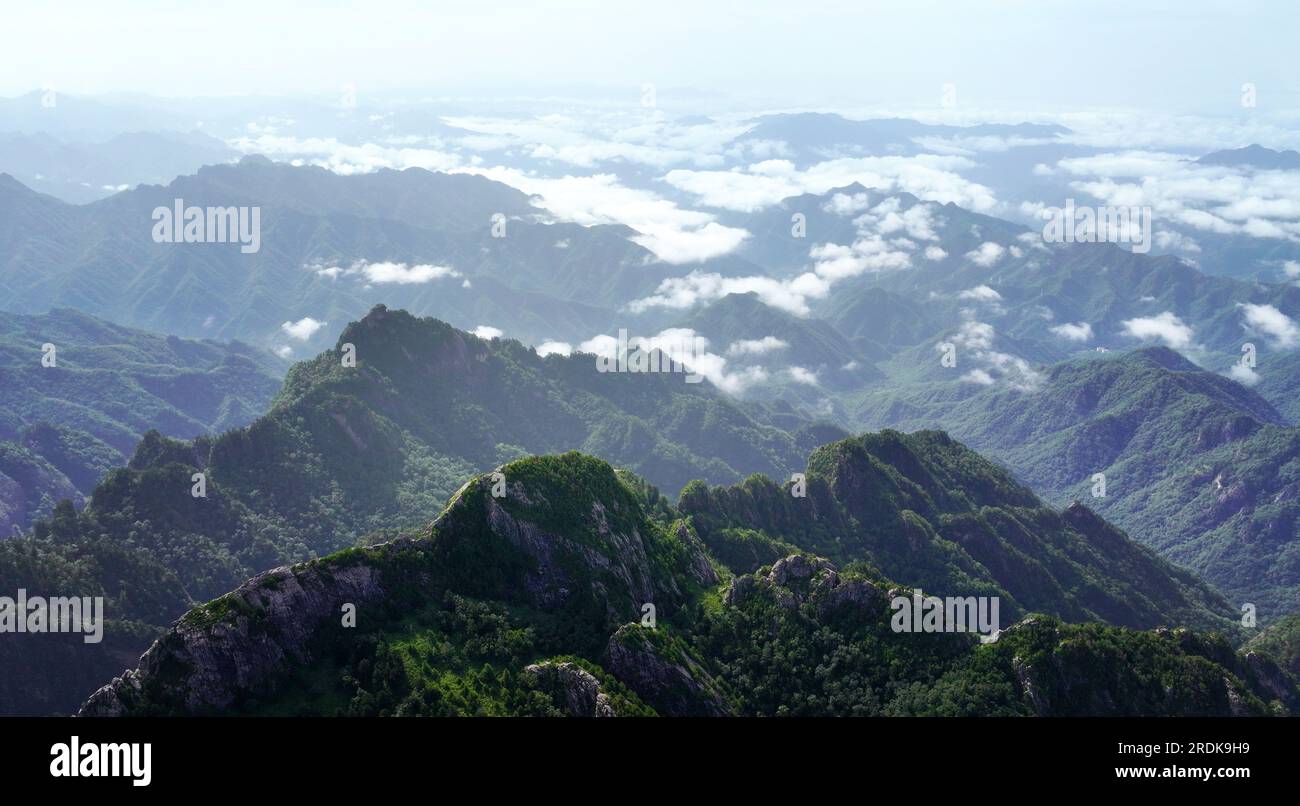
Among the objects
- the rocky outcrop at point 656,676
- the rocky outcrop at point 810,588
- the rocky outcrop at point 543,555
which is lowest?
the rocky outcrop at point 656,676

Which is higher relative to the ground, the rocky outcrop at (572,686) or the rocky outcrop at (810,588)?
the rocky outcrop at (810,588)

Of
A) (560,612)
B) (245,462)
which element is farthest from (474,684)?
(245,462)

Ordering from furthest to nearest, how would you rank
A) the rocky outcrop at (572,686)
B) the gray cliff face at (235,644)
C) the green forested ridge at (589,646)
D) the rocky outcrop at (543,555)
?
the rocky outcrop at (543,555), the rocky outcrop at (572,686), the green forested ridge at (589,646), the gray cliff face at (235,644)

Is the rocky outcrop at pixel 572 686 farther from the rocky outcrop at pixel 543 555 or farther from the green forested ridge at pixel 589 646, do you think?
the rocky outcrop at pixel 543 555

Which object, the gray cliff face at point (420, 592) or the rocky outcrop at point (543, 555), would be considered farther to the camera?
the rocky outcrop at point (543, 555)

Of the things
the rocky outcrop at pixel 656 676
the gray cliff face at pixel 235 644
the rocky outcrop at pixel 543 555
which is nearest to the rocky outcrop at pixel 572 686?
the rocky outcrop at pixel 656 676

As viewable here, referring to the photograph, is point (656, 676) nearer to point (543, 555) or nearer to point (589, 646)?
point (589, 646)

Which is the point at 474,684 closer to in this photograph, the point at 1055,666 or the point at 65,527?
the point at 1055,666
